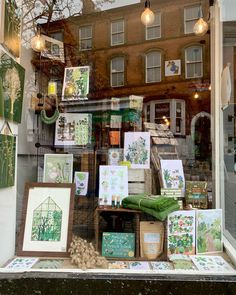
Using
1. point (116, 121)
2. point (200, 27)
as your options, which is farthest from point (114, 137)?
point (200, 27)

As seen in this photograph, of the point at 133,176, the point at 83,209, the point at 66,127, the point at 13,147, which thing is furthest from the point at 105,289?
the point at 66,127

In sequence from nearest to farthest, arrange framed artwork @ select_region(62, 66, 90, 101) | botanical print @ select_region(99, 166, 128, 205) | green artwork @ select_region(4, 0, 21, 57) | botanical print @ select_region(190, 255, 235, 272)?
botanical print @ select_region(190, 255, 235, 272)
green artwork @ select_region(4, 0, 21, 57)
botanical print @ select_region(99, 166, 128, 205)
framed artwork @ select_region(62, 66, 90, 101)

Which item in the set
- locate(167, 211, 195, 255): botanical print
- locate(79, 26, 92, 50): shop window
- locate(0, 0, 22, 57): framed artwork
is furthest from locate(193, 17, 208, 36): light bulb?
locate(167, 211, 195, 255): botanical print

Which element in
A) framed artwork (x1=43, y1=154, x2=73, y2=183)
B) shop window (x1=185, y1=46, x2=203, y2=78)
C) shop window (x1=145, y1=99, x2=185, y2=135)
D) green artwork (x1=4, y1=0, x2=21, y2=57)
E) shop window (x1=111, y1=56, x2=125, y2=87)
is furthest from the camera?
shop window (x1=111, y1=56, x2=125, y2=87)

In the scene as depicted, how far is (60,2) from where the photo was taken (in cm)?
375

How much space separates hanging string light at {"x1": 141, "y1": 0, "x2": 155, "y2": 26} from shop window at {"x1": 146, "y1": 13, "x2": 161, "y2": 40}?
69mm

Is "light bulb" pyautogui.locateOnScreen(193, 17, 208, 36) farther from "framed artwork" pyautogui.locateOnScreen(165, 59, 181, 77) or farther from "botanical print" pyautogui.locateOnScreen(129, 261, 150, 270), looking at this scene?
"botanical print" pyautogui.locateOnScreen(129, 261, 150, 270)

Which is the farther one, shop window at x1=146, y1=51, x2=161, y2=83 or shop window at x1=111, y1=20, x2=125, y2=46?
shop window at x1=146, y1=51, x2=161, y2=83

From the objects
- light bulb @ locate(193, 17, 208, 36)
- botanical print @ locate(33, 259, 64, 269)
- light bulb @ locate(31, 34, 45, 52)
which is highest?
light bulb @ locate(193, 17, 208, 36)

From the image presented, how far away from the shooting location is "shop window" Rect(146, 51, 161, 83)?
4.61 m

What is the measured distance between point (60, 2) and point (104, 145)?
5.54 feet

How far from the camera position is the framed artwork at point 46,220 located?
279 cm

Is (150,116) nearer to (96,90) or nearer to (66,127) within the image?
(96,90)

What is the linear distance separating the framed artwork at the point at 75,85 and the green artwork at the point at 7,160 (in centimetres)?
103
